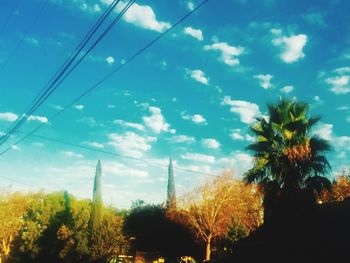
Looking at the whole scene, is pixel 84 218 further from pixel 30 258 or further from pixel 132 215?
pixel 30 258

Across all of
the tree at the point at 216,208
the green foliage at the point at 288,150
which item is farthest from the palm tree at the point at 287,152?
the tree at the point at 216,208

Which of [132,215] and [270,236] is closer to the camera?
[270,236]

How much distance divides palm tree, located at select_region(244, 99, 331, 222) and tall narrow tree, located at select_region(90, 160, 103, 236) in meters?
28.8

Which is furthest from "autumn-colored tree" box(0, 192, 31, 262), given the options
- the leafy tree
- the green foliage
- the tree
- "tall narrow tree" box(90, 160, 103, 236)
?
the green foliage

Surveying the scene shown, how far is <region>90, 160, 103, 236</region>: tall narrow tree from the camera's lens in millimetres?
42156

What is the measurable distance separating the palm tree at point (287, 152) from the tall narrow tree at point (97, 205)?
1135 inches

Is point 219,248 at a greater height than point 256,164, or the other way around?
point 256,164

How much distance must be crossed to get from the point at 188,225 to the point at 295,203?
30370 millimetres

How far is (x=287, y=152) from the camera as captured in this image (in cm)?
1550

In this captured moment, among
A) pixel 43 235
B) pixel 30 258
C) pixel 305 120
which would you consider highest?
pixel 305 120

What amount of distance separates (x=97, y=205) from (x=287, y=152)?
3396 cm

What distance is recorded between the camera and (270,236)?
1491 centimetres

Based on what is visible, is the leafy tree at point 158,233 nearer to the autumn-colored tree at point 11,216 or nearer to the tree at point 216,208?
the tree at point 216,208

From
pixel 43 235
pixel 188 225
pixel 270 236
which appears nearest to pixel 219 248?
pixel 188 225
